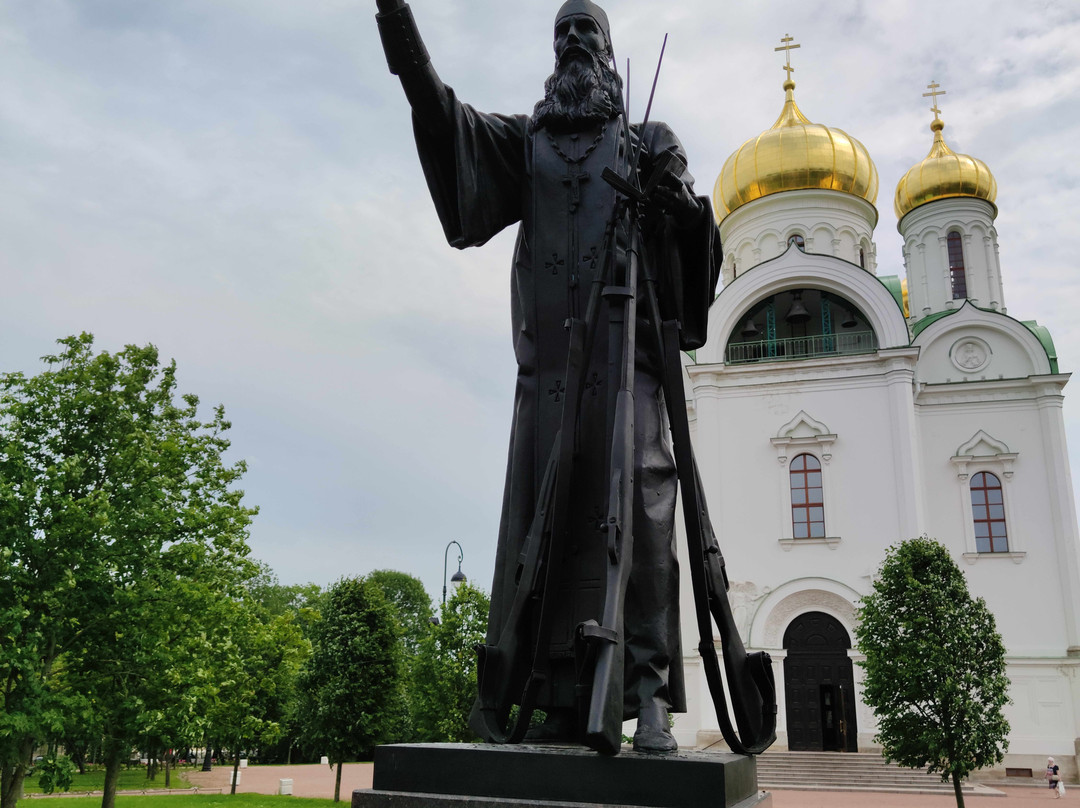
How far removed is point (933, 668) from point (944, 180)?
67.6 ft

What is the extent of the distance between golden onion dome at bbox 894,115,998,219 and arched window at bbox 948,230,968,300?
5.01 feet

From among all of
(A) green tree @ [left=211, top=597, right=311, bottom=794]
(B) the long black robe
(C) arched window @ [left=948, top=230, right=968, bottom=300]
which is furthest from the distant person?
(B) the long black robe

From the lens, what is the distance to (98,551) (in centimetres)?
1385

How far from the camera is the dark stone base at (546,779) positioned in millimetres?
2809

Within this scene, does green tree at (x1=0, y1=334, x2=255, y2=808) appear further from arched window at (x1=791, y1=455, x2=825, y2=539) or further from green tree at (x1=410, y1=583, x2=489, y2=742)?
arched window at (x1=791, y1=455, x2=825, y2=539)

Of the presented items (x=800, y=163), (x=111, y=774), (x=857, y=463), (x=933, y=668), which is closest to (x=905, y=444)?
(x=857, y=463)

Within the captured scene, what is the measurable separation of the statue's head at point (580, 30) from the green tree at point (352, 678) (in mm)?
19198

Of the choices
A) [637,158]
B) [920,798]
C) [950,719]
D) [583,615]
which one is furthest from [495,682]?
[920,798]

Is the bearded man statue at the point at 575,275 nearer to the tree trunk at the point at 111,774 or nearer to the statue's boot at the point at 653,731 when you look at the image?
the statue's boot at the point at 653,731

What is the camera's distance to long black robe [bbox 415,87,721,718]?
11.9 feet

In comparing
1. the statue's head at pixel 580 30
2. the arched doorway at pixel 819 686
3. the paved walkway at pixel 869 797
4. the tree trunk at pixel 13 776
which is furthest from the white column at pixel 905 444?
the statue's head at pixel 580 30

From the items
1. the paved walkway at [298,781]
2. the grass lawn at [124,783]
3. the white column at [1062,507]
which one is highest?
the white column at [1062,507]

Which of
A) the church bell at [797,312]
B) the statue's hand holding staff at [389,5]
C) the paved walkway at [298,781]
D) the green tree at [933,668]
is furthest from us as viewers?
the church bell at [797,312]

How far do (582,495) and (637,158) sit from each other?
139 cm
